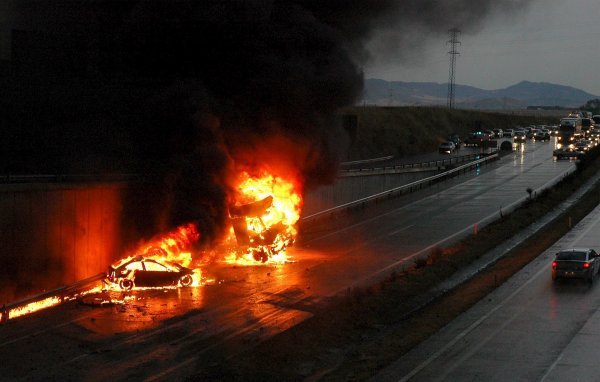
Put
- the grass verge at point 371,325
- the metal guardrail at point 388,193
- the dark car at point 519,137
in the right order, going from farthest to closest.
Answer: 1. the dark car at point 519,137
2. the metal guardrail at point 388,193
3. the grass verge at point 371,325

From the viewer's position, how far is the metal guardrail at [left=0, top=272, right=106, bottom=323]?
25.7m

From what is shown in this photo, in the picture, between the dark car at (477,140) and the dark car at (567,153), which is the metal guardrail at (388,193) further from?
the dark car at (477,140)

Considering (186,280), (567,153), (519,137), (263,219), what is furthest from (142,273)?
(519,137)

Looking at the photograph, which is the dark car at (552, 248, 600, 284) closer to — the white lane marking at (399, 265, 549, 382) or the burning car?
the white lane marking at (399, 265, 549, 382)

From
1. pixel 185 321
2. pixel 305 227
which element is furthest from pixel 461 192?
pixel 185 321

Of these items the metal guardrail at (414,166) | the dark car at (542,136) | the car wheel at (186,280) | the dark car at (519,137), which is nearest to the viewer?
the car wheel at (186,280)

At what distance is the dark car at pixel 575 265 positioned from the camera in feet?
101

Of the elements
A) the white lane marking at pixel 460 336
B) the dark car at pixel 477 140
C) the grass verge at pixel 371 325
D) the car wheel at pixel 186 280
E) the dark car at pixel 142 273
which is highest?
the dark car at pixel 477 140

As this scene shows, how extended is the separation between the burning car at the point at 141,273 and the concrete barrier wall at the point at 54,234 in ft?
7.43

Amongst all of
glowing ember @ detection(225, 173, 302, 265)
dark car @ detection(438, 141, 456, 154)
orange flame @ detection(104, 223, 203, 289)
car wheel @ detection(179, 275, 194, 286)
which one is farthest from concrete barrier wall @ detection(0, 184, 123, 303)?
dark car @ detection(438, 141, 456, 154)

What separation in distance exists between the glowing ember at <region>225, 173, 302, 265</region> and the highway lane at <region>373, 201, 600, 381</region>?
10.0 m

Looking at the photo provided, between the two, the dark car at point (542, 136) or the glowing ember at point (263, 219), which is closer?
the glowing ember at point (263, 219)

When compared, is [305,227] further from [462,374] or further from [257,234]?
[462,374]

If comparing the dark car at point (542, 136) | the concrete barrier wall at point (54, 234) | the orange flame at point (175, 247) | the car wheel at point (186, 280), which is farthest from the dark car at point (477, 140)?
the car wheel at point (186, 280)
